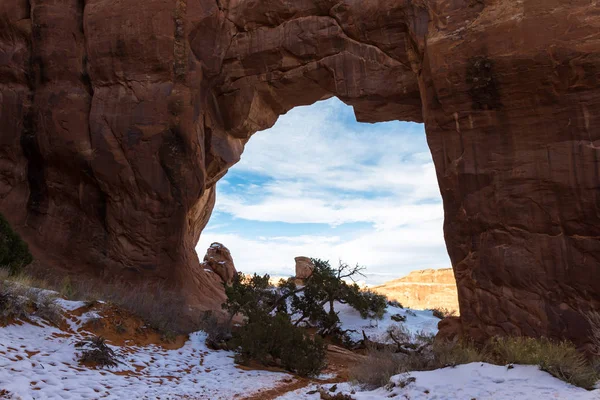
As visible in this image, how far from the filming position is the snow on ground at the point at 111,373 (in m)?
6.14

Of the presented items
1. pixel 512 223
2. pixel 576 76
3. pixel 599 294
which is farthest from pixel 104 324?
pixel 576 76

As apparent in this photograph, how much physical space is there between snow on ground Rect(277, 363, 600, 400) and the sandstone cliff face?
18.0ft

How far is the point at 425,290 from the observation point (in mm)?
39594

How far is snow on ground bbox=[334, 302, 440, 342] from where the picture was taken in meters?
16.8

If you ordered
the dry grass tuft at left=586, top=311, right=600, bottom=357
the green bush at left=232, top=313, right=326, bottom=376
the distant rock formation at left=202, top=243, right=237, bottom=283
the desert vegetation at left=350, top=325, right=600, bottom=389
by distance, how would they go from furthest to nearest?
1. the distant rock formation at left=202, top=243, right=237, bottom=283
2. the green bush at left=232, top=313, right=326, bottom=376
3. the dry grass tuft at left=586, top=311, right=600, bottom=357
4. the desert vegetation at left=350, top=325, right=600, bottom=389

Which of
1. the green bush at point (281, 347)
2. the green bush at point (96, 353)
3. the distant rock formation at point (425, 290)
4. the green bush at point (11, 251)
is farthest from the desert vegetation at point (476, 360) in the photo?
the distant rock formation at point (425, 290)

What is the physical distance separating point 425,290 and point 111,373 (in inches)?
1407

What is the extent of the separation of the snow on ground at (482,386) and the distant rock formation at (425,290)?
108ft

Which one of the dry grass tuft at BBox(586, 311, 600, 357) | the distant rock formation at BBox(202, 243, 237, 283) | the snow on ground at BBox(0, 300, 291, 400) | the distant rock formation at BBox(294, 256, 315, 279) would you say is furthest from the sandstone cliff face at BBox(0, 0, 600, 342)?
the distant rock formation at BBox(294, 256, 315, 279)

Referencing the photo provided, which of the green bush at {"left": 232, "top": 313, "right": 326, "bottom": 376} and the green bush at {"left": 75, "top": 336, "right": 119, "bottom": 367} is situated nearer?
the green bush at {"left": 75, "top": 336, "right": 119, "bottom": 367}

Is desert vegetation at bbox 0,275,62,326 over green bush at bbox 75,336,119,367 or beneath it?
over

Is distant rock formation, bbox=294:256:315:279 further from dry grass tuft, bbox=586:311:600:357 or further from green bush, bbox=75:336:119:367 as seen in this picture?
green bush, bbox=75:336:119:367

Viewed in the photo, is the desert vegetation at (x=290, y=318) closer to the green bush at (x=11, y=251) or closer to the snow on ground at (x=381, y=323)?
the snow on ground at (x=381, y=323)

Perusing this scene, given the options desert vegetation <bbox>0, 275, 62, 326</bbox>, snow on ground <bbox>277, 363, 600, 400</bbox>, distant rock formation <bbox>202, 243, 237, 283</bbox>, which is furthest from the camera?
distant rock formation <bbox>202, 243, 237, 283</bbox>
